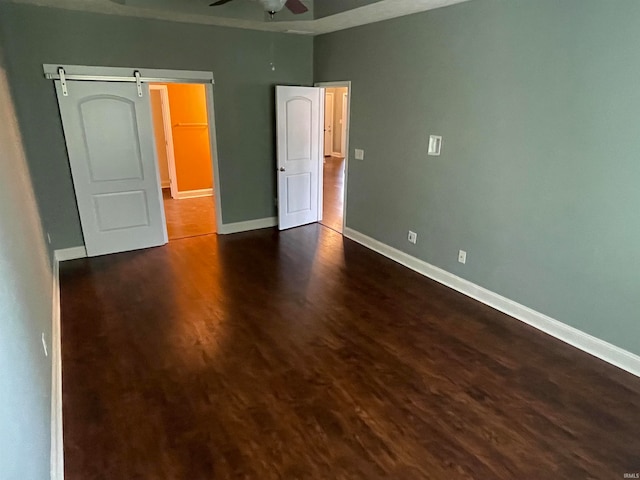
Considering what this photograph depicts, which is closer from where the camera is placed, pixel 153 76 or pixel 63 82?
pixel 63 82

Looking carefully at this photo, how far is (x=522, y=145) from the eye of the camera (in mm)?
3221

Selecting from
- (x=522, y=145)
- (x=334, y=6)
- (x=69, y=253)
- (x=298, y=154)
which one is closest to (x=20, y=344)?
(x=69, y=253)

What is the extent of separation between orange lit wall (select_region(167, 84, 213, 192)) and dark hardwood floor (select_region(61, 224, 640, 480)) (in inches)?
146

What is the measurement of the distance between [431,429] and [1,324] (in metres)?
2.13

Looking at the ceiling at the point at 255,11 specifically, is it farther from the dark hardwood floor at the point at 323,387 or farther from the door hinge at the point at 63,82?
the dark hardwood floor at the point at 323,387

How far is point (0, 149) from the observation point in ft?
7.61

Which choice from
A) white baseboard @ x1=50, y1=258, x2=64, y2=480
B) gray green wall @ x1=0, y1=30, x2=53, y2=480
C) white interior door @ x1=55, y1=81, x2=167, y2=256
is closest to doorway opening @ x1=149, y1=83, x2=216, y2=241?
white interior door @ x1=55, y1=81, x2=167, y2=256

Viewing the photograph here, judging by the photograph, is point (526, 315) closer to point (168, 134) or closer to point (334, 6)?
point (334, 6)

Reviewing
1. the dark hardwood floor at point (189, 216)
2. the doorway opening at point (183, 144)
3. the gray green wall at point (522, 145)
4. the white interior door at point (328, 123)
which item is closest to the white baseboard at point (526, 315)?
the gray green wall at point (522, 145)

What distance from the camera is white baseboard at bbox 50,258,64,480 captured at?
6.52 feet

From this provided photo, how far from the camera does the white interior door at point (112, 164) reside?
4305 mm

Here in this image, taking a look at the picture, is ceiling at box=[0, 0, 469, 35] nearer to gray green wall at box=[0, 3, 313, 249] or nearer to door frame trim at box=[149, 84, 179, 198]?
gray green wall at box=[0, 3, 313, 249]

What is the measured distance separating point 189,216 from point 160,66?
2.44 meters

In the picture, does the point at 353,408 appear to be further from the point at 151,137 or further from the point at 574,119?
the point at 151,137
